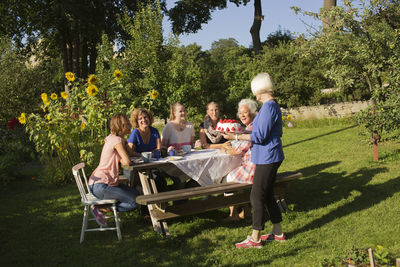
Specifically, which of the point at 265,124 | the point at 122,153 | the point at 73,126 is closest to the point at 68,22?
the point at 73,126

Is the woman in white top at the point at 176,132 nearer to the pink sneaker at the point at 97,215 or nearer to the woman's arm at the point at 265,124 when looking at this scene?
Answer: the pink sneaker at the point at 97,215

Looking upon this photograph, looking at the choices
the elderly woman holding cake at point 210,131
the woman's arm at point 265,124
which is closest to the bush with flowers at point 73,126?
the elderly woman holding cake at point 210,131

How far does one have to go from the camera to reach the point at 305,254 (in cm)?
349

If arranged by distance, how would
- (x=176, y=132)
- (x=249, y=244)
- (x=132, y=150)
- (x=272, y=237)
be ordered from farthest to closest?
(x=176, y=132) → (x=132, y=150) → (x=272, y=237) → (x=249, y=244)

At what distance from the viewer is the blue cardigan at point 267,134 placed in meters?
3.47

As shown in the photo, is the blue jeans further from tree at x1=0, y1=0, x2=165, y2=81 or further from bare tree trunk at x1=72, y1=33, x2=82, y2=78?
bare tree trunk at x1=72, y1=33, x2=82, y2=78

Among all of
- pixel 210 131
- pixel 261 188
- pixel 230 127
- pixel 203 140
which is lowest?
pixel 261 188

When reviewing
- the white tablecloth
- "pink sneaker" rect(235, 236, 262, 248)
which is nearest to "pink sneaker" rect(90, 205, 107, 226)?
the white tablecloth

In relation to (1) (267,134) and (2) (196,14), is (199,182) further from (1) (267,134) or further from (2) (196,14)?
(2) (196,14)

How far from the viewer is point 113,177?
4.29 metres

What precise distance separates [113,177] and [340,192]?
11.1 ft

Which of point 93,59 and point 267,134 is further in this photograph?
point 93,59

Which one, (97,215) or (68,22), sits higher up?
(68,22)

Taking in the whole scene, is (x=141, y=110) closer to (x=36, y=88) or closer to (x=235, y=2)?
(x=36, y=88)
